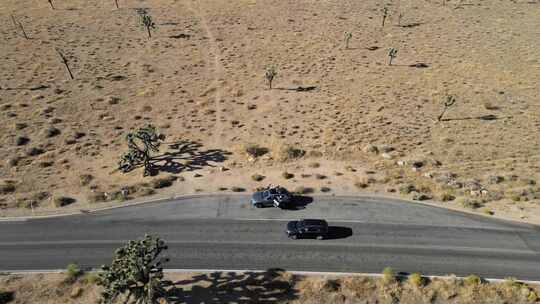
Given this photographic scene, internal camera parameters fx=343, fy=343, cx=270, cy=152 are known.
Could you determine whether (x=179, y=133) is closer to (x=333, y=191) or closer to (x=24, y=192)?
(x=24, y=192)

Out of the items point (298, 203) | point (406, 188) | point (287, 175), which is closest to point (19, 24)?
point (287, 175)

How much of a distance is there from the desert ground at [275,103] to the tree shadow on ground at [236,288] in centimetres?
1216

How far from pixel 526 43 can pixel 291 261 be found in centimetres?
7700

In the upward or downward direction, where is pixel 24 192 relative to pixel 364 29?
downward

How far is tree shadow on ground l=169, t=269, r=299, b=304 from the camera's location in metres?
26.7

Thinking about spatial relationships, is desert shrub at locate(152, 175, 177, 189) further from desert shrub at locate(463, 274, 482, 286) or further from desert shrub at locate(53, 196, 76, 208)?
desert shrub at locate(463, 274, 482, 286)

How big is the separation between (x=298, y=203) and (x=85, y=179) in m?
25.0

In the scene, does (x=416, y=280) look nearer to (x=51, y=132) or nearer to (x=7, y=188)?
(x=7, y=188)

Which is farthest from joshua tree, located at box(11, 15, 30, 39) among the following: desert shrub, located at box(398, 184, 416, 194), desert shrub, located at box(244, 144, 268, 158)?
desert shrub, located at box(398, 184, 416, 194)

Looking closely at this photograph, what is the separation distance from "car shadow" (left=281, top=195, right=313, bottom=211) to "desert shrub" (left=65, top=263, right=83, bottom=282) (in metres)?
19.3

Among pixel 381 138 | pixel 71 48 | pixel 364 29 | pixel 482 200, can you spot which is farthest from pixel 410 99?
pixel 71 48

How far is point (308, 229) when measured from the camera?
1225 inches

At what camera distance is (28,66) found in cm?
6544

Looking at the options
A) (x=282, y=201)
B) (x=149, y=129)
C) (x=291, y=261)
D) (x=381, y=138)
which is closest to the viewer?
(x=291, y=261)
